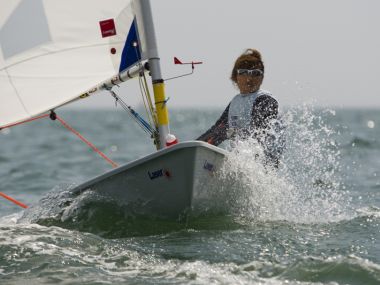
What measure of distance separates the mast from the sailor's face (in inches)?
27.4

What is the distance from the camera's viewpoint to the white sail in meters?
5.77

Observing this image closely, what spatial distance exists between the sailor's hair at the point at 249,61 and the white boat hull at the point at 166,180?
3.39 feet

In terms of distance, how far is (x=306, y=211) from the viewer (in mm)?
6199

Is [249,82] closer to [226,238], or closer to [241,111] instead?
[241,111]

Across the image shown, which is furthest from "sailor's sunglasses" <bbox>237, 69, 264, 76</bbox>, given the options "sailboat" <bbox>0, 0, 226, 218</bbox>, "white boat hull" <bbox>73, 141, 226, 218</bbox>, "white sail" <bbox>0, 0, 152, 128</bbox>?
"white boat hull" <bbox>73, 141, 226, 218</bbox>

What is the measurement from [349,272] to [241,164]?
1.40m

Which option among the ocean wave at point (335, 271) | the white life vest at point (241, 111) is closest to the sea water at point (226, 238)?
the ocean wave at point (335, 271)

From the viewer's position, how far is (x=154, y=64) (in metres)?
5.65

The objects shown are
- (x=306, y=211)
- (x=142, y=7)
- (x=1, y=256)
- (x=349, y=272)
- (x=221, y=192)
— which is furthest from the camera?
(x=306, y=211)

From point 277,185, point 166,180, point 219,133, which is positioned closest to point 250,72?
point 219,133

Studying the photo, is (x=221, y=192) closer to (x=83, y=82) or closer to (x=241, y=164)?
(x=241, y=164)

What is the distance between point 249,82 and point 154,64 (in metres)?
0.81

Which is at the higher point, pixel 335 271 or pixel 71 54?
pixel 71 54

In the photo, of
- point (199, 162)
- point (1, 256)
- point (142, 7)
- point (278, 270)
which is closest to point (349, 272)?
point (278, 270)
